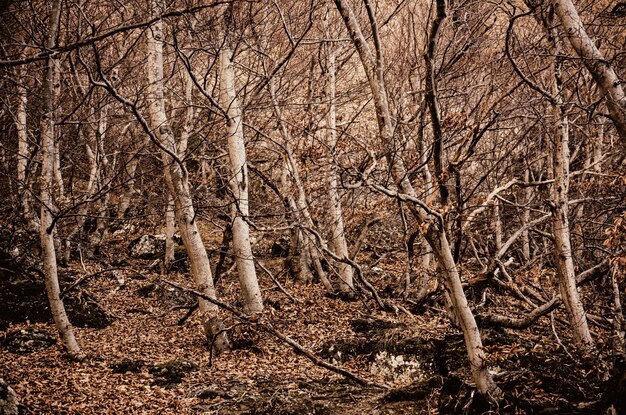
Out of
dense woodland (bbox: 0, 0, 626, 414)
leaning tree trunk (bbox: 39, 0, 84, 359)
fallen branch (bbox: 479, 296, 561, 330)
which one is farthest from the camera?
leaning tree trunk (bbox: 39, 0, 84, 359)

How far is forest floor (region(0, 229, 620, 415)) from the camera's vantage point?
17.2ft

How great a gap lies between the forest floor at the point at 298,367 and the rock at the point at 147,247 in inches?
141

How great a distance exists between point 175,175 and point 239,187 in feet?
4.99

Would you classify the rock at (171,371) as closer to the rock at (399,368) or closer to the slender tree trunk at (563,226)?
the rock at (399,368)

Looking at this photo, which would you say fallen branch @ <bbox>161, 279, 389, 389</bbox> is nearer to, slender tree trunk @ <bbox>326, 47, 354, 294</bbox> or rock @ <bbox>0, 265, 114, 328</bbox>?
rock @ <bbox>0, 265, 114, 328</bbox>

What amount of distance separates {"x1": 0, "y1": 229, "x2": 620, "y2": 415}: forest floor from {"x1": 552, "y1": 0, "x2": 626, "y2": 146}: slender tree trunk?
252cm

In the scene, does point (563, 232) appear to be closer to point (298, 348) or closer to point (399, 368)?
point (399, 368)

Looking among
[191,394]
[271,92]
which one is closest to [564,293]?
[191,394]

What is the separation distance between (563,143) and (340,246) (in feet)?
21.2

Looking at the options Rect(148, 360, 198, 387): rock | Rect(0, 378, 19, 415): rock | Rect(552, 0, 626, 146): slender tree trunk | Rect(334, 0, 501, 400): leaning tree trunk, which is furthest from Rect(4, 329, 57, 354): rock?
Rect(552, 0, 626, 146): slender tree trunk

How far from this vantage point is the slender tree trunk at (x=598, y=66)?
4711 mm

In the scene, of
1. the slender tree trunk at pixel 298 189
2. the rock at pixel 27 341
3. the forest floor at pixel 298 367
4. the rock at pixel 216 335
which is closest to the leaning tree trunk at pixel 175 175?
the rock at pixel 216 335

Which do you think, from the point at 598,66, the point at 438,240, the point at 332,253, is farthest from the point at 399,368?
the point at 598,66

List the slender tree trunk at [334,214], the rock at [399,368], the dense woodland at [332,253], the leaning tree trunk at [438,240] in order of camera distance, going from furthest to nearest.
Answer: the slender tree trunk at [334,214], the rock at [399,368], the dense woodland at [332,253], the leaning tree trunk at [438,240]
